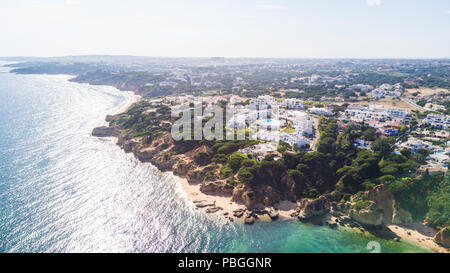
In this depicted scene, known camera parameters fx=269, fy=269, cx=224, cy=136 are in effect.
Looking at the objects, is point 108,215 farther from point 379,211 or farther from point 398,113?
point 398,113

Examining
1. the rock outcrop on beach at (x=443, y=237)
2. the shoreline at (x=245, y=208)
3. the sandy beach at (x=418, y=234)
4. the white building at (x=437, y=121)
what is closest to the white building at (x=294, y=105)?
the white building at (x=437, y=121)

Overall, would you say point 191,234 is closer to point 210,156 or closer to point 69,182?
point 210,156

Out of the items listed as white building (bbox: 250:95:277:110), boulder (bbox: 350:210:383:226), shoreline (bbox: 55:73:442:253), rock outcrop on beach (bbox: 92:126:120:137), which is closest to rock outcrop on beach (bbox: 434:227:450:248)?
shoreline (bbox: 55:73:442:253)

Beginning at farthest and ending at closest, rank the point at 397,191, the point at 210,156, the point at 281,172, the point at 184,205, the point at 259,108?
the point at 259,108
the point at 210,156
the point at 281,172
the point at 184,205
the point at 397,191

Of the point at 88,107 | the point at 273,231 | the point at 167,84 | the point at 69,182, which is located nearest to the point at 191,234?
the point at 273,231

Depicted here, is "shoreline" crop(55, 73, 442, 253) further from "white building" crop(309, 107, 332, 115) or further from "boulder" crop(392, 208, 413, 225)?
"white building" crop(309, 107, 332, 115)

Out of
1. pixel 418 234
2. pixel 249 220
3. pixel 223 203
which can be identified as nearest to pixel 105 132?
pixel 223 203
